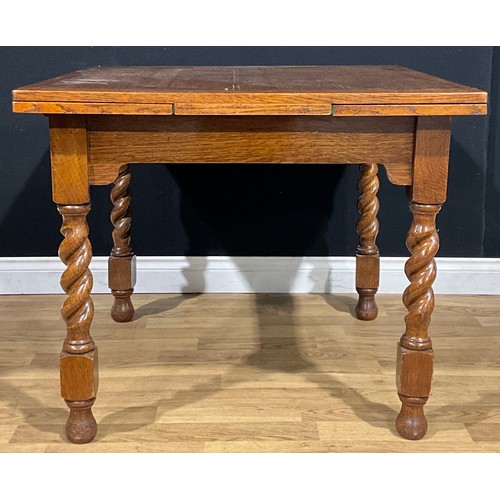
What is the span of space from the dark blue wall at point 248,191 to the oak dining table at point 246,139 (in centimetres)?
84

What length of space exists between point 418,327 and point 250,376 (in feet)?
1.79

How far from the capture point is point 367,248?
259cm

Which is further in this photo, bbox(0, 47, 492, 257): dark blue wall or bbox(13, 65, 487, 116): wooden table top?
bbox(0, 47, 492, 257): dark blue wall

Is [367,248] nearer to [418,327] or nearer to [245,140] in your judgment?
[418,327]

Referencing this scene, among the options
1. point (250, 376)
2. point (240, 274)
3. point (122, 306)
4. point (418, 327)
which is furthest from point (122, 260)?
point (418, 327)

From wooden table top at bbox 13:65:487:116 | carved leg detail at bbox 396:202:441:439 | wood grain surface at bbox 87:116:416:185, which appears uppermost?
wooden table top at bbox 13:65:487:116

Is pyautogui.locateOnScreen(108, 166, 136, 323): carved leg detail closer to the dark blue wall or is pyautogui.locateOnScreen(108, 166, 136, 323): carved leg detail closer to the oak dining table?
the dark blue wall

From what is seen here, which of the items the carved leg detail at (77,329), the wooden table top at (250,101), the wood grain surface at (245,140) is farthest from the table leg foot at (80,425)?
the wooden table top at (250,101)

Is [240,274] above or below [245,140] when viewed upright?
below

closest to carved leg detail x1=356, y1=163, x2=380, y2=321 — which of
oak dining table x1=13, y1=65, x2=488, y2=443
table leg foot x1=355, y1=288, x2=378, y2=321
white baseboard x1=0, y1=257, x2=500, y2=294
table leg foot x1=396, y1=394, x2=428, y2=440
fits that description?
table leg foot x1=355, y1=288, x2=378, y2=321

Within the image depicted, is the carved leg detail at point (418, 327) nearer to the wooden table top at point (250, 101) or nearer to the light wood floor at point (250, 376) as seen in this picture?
the light wood floor at point (250, 376)

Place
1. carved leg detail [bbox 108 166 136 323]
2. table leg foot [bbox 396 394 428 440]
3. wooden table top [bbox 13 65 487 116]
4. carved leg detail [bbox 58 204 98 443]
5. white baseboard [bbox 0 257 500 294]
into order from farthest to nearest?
1. white baseboard [bbox 0 257 500 294]
2. carved leg detail [bbox 108 166 136 323]
3. table leg foot [bbox 396 394 428 440]
4. carved leg detail [bbox 58 204 98 443]
5. wooden table top [bbox 13 65 487 116]

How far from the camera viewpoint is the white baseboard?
2.85 metres
